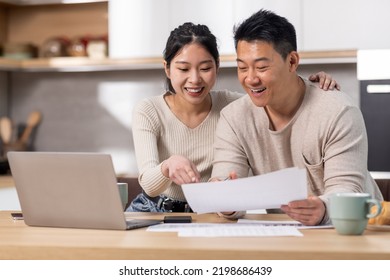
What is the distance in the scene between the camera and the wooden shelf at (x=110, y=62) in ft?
12.7

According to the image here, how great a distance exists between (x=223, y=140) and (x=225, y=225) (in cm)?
48

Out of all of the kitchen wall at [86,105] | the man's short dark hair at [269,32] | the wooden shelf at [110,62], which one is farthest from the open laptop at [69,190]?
the kitchen wall at [86,105]

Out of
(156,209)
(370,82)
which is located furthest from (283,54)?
(370,82)

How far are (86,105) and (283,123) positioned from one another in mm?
2745

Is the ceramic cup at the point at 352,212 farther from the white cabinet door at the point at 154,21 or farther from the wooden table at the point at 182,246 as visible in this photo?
the white cabinet door at the point at 154,21

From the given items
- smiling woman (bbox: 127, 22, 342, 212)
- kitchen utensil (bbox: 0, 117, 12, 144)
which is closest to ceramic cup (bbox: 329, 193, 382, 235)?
smiling woman (bbox: 127, 22, 342, 212)

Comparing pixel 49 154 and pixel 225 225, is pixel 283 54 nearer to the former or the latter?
pixel 225 225

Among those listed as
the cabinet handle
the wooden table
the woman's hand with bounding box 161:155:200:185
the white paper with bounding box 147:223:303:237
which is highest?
the cabinet handle

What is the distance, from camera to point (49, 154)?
1.70 m

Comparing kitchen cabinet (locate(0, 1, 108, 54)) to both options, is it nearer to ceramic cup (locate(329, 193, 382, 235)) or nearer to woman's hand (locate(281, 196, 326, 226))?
woman's hand (locate(281, 196, 326, 226))

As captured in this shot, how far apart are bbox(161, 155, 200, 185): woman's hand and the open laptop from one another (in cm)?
20

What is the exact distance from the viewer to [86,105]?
4.73 meters

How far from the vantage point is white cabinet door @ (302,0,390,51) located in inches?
148


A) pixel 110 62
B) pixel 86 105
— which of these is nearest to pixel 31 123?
pixel 86 105
